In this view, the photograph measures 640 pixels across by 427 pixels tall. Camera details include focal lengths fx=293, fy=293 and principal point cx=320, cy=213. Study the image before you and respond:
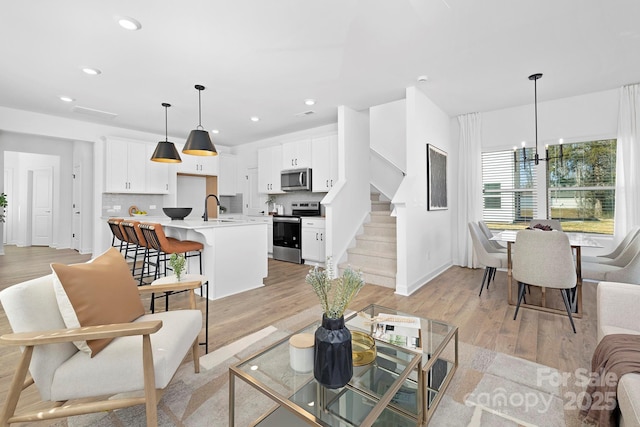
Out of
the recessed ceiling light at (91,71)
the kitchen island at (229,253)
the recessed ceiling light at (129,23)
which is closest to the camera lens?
the recessed ceiling light at (129,23)

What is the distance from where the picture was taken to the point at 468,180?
16.4 feet

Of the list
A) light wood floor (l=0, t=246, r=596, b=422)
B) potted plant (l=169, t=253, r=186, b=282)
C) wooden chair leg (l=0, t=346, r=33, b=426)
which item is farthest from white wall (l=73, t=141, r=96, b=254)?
wooden chair leg (l=0, t=346, r=33, b=426)

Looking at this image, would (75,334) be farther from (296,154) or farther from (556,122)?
(556,122)

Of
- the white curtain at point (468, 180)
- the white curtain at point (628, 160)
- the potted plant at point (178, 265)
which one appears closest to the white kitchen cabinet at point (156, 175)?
the potted plant at point (178, 265)

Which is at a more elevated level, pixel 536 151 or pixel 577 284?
pixel 536 151

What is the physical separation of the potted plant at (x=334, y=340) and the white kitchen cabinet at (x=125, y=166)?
5.67m

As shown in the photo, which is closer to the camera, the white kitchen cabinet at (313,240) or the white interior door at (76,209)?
the white kitchen cabinet at (313,240)

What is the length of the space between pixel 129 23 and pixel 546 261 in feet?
13.7

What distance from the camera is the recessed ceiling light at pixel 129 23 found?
238 cm

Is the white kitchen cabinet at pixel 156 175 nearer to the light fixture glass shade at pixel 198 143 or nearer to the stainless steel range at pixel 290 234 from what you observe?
the stainless steel range at pixel 290 234

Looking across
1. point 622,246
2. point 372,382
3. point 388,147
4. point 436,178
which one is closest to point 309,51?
point 436,178

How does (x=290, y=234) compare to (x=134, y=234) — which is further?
(x=290, y=234)

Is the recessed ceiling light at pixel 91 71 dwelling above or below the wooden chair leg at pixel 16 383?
above

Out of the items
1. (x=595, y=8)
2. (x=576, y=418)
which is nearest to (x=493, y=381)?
(x=576, y=418)
